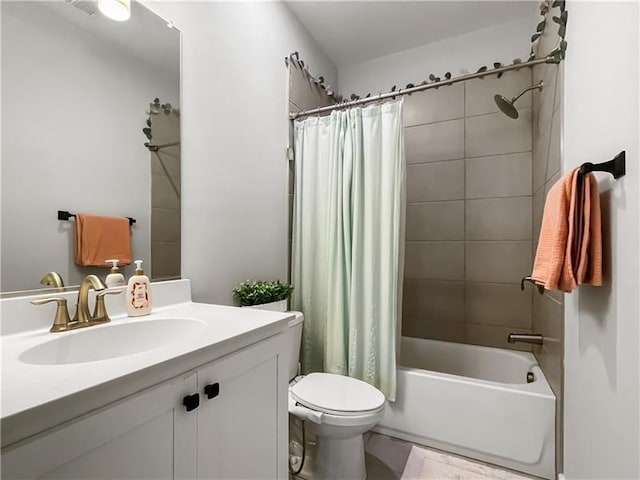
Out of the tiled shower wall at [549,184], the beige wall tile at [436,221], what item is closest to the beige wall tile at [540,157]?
the tiled shower wall at [549,184]

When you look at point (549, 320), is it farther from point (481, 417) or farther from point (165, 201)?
point (165, 201)

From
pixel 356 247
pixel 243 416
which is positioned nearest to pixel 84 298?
pixel 243 416

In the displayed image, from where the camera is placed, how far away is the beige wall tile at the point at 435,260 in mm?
2303

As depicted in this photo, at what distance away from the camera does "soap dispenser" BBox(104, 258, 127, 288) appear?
1.02 metres

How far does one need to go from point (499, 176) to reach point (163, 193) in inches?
83.4

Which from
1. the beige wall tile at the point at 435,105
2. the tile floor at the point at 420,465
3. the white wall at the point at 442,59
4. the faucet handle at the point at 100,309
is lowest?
the tile floor at the point at 420,465

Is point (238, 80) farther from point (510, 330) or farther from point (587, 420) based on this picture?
point (510, 330)

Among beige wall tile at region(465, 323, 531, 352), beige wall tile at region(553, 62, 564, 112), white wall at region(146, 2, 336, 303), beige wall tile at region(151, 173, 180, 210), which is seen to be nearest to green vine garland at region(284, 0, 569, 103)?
beige wall tile at region(553, 62, 564, 112)

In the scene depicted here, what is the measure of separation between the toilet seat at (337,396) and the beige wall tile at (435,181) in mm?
1514

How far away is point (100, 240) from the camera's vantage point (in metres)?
1.04

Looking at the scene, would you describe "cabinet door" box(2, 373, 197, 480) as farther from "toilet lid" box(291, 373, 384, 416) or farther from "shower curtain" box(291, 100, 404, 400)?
"shower curtain" box(291, 100, 404, 400)

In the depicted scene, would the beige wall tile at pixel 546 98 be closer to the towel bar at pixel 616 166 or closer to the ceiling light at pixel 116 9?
the towel bar at pixel 616 166

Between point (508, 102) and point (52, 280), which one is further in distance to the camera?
point (508, 102)

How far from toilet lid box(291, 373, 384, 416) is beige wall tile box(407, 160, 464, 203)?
1.51 meters
